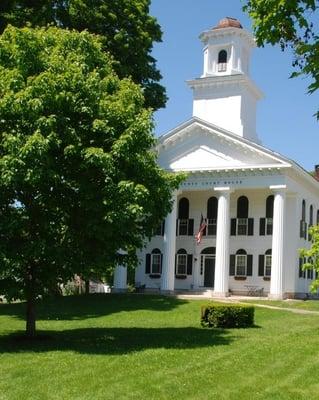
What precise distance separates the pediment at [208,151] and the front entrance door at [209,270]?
6570 millimetres

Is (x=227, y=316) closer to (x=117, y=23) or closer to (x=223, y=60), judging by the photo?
(x=117, y=23)

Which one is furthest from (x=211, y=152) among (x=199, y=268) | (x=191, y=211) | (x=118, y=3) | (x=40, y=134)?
(x=40, y=134)

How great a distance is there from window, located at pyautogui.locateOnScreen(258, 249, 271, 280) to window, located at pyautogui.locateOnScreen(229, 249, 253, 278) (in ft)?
2.03

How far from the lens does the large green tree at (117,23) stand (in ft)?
105

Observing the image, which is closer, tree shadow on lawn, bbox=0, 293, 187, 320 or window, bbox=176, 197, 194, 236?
tree shadow on lawn, bbox=0, 293, 187, 320

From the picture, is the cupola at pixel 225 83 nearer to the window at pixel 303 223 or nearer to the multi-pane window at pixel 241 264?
the window at pixel 303 223

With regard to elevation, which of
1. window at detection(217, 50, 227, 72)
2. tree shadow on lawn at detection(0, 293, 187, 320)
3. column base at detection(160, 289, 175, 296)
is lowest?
tree shadow on lawn at detection(0, 293, 187, 320)

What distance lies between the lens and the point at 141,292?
4281cm

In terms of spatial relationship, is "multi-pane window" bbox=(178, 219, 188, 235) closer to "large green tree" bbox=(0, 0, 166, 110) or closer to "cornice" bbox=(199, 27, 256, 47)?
"large green tree" bbox=(0, 0, 166, 110)


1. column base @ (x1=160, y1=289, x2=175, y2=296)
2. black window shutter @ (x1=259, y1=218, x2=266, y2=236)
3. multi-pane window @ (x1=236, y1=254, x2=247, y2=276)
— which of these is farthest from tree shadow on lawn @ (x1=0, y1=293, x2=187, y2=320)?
black window shutter @ (x1=259, y1=218, x2=266, y2=236)

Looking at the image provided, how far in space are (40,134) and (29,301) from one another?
5239 mm

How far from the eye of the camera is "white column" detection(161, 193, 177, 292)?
133 ft

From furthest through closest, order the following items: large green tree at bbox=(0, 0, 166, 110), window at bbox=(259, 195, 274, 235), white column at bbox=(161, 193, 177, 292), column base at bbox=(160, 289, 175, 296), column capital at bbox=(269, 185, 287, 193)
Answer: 1. window at bbox=(259, 195, 274, 235)
2. white column at bbox=(161, 193, 177, 292)
3. column base at bbox=(160, 289, 175, 296)
4. column capital at bbox=(269, 185, 287, 193)
5. large green tree at bbox=(0, 0, 166, 110)

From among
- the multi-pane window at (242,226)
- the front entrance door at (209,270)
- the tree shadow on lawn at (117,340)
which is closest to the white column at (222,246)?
the multi-pane window at (242,226)
